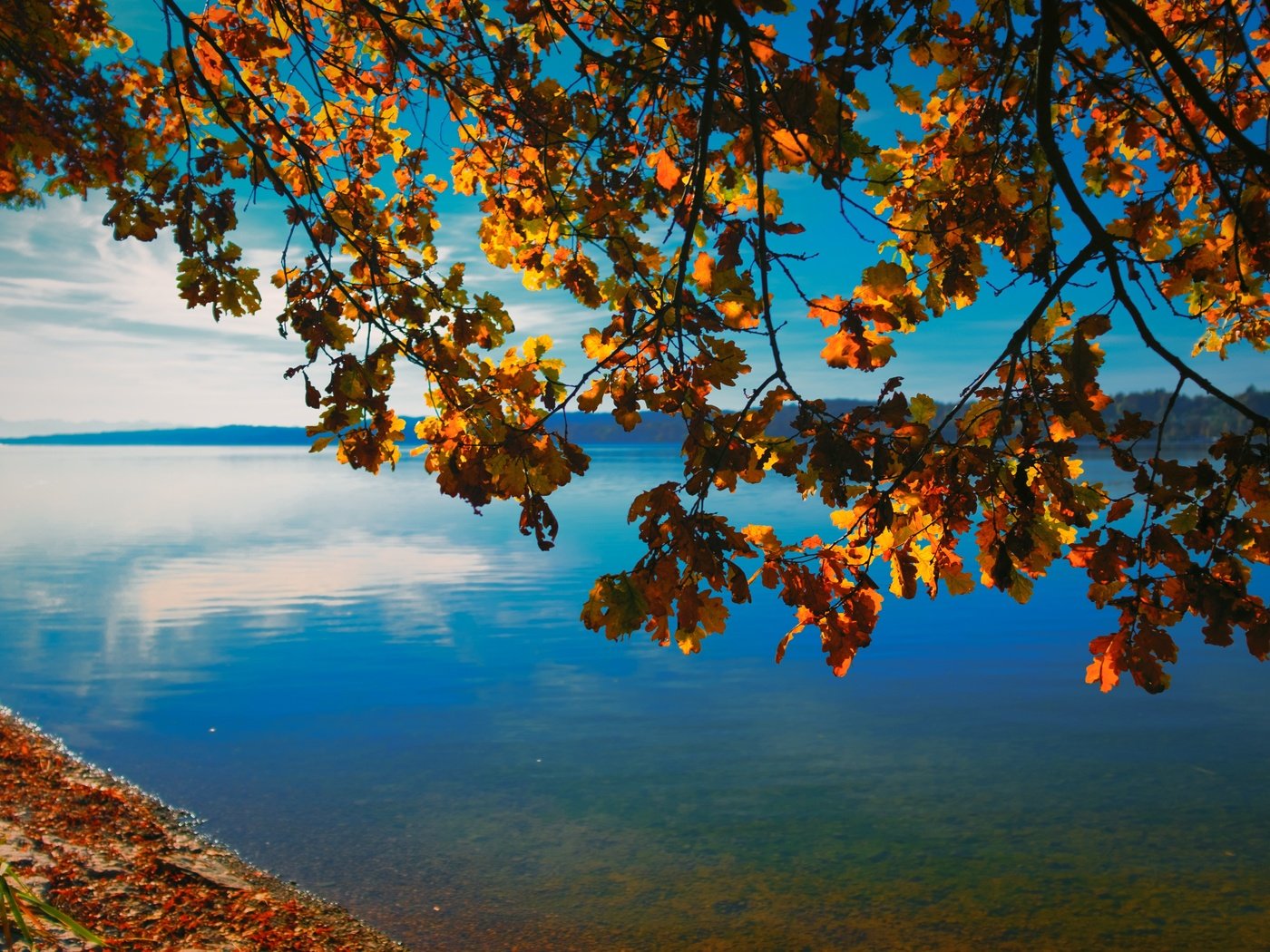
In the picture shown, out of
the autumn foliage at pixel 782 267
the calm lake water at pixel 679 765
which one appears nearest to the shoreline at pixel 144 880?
the calm lake water at pixel 679 765

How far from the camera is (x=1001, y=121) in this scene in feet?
15.0

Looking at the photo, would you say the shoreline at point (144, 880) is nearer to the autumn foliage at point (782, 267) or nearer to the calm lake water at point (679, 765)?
the calm lake water at point (679, 765)

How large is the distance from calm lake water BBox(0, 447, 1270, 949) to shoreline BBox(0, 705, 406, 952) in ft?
1.36

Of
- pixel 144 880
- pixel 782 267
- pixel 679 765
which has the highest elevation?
pixel 782 267

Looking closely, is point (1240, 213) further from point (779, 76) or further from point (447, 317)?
point (447, 317)

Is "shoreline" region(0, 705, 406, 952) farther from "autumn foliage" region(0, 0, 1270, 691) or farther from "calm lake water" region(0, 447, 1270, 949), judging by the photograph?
"autumn foliage" region(0, 0, 1270, 691)

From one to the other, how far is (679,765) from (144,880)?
17.5 ft

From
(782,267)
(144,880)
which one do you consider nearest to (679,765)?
(144,880)

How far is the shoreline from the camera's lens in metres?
5.13

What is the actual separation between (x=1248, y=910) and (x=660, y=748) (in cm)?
562

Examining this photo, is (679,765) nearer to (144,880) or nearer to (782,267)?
(144,880)

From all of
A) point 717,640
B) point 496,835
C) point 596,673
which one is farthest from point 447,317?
point 717,640

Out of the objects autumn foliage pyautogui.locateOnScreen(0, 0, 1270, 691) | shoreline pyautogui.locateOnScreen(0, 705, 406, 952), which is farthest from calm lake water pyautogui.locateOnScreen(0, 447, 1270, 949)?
autumn foliage pyautogui.locateOnScreen(0, 0, 1270, 691)

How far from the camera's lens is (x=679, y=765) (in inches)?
380
